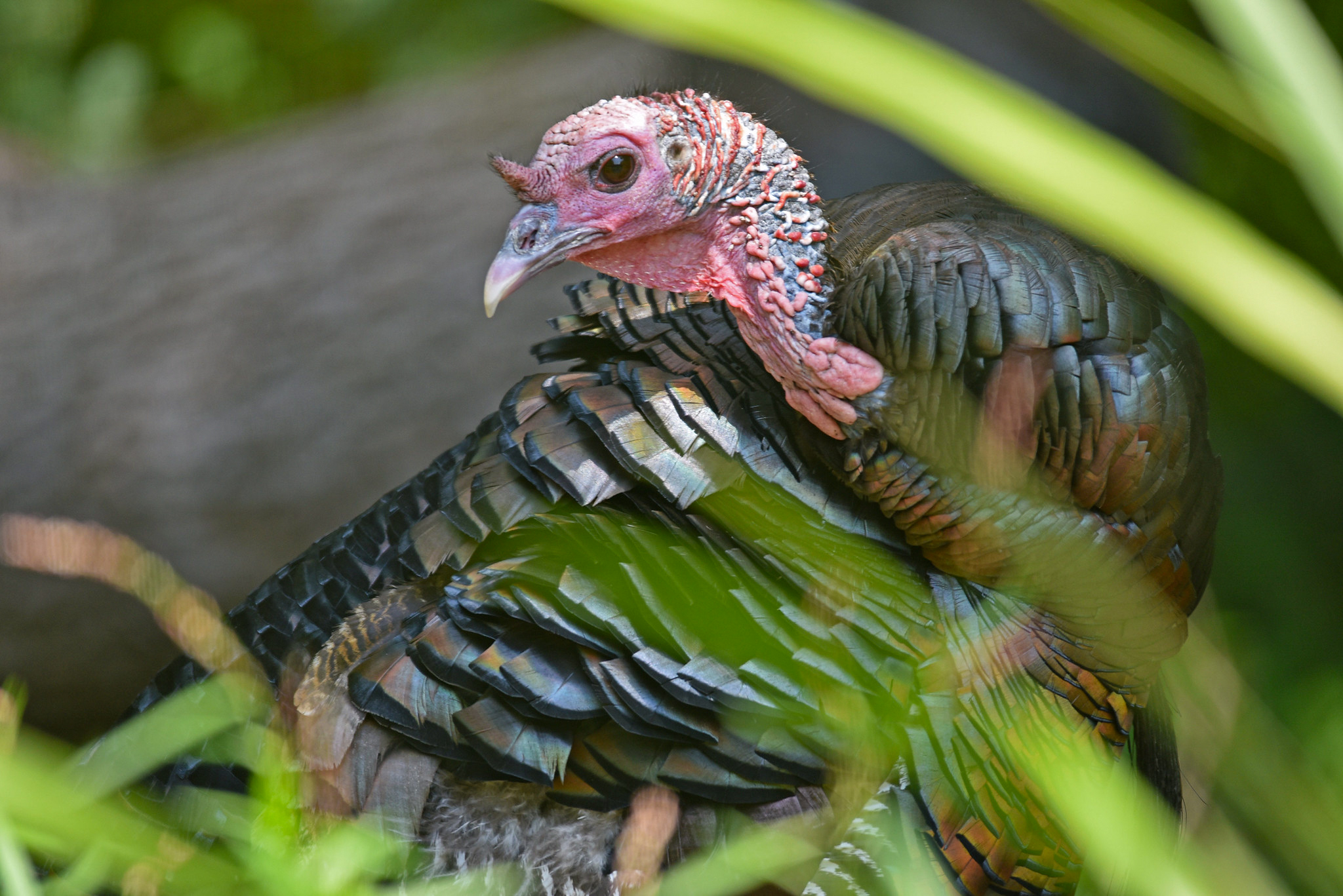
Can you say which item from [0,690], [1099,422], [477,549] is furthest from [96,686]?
[1099,422]

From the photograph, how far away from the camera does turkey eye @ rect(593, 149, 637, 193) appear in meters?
1.18

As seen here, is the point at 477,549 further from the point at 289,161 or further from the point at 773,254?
the point at 289,161

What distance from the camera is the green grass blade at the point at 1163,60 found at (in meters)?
0.39

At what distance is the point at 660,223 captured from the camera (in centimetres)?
121

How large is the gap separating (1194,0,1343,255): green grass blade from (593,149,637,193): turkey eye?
891 mm

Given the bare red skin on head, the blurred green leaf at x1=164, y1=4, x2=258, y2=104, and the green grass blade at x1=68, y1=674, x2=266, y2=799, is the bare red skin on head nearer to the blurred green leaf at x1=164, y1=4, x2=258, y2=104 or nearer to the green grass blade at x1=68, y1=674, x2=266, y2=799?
the green grass blade at x1=68, y1=674, x2=266, y2=799

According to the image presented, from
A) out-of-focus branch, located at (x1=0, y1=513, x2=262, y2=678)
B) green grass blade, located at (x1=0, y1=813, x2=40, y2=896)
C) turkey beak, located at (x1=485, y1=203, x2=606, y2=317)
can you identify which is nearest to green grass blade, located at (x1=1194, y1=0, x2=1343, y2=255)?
green grass blade, located at (x1=0, y1=813, x2=40, y2=896)

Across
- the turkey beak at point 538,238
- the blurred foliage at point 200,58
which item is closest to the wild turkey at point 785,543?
the turkey beak at point 538,238

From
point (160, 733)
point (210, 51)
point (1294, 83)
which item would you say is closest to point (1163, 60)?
point (1294, 83)

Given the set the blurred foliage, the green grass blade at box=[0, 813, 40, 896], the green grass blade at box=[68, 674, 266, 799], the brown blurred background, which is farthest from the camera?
the blurred foliage

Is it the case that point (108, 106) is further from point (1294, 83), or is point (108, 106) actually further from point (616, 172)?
point (1294, 83)

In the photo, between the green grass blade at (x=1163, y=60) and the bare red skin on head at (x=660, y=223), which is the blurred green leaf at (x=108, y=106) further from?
the green grass blade at (x=1163, y=60)

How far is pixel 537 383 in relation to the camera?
4.32ft

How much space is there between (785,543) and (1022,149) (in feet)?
2.75
